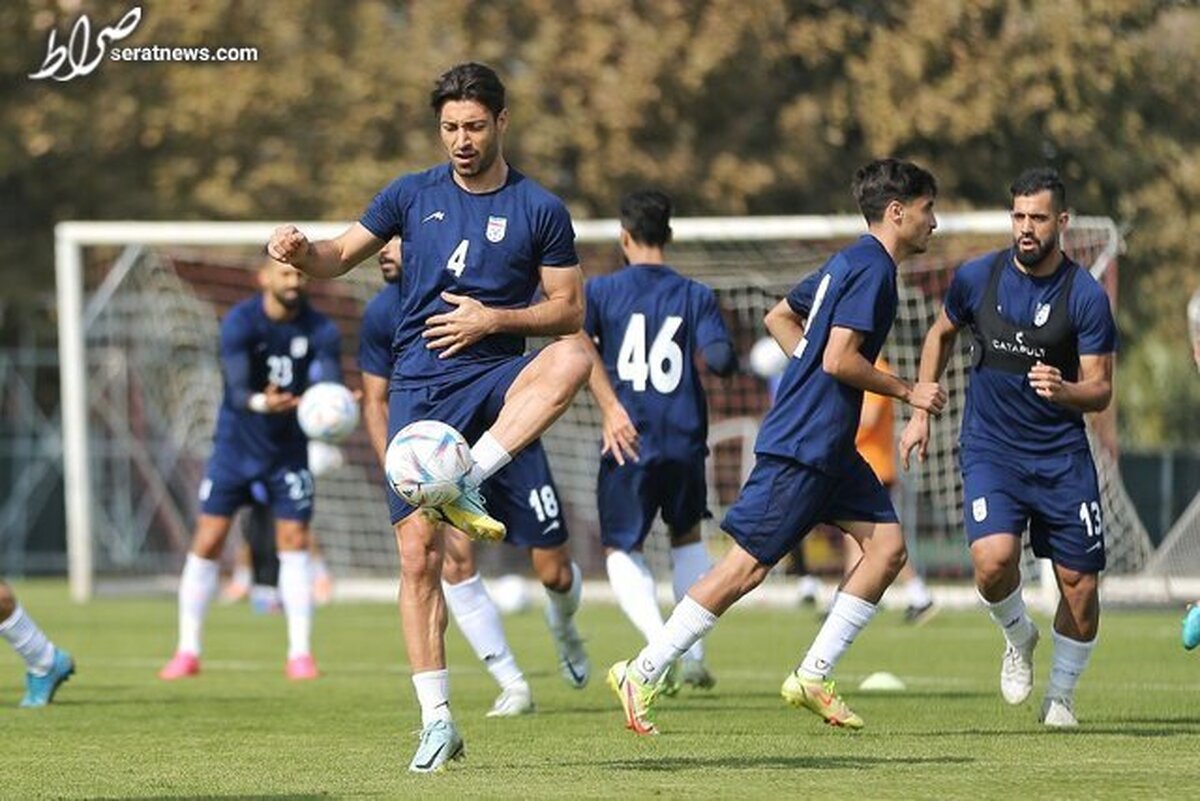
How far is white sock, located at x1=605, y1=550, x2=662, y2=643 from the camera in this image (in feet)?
39.3

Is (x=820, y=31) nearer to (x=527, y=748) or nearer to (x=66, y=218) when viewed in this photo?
(x=66, y=218)

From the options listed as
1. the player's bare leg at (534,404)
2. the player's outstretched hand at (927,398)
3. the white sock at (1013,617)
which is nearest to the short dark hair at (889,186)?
the player's outstretched hand at (927,398)

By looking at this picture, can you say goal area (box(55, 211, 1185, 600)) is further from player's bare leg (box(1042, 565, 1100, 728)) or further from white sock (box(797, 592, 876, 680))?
white sock (box(797, 592, 876, 680))

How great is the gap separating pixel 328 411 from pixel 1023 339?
4.85 metres

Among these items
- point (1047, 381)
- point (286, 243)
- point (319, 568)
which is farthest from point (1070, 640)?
point (319, 568)

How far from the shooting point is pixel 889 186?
32.1ft

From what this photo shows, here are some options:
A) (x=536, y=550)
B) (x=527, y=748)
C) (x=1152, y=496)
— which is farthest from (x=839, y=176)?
(x=527, y=748)

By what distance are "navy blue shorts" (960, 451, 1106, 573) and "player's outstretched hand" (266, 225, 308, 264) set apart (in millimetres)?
3329

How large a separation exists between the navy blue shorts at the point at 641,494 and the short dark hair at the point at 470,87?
385 cm

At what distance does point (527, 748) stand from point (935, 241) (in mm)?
14033

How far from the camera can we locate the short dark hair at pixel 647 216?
12039mm

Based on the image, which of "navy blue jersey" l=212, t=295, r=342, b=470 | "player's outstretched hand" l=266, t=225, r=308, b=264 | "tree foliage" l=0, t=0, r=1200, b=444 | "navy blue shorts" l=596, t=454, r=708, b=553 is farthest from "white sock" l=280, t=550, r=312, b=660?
"tree foliage" l=0, t=0, r=1200, b=444

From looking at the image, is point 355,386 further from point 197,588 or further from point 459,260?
point 459,260

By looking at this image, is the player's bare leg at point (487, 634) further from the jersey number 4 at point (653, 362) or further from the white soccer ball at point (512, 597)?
the white soccer ball at point (512, 597)
